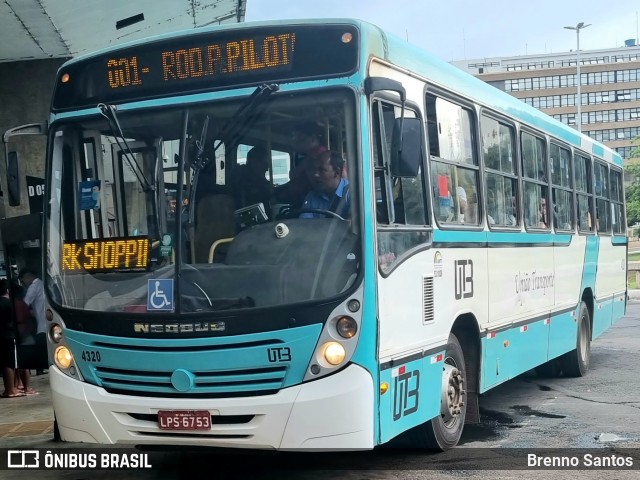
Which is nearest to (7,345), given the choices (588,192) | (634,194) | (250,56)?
(250,56)

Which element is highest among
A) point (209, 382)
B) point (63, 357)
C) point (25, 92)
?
point (25, 92)

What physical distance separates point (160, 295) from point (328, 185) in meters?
1.25

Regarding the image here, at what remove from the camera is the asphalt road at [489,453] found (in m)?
6.82

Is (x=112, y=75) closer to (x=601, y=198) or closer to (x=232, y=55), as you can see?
(x=232, y=55)

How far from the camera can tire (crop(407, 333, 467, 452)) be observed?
7070mm

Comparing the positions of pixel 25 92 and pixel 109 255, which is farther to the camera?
pixel 25 92

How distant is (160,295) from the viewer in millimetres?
5844

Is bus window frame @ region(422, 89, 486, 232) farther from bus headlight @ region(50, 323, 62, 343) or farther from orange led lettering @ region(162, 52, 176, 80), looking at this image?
bus headlight @ region(50, 323, 62, 343)

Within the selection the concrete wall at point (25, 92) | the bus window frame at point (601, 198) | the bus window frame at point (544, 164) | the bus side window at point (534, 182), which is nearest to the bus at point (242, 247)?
the bus window frame at point (544, 164)

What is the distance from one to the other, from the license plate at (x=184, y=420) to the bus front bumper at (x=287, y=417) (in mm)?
27

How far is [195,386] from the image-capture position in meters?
5.72

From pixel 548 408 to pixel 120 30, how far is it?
12041 mm

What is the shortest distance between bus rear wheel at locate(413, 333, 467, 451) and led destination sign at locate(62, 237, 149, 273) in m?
2.48

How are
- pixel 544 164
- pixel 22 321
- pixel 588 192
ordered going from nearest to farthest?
pixel 22 321 → pixel 544 164 → pixel 588 192
